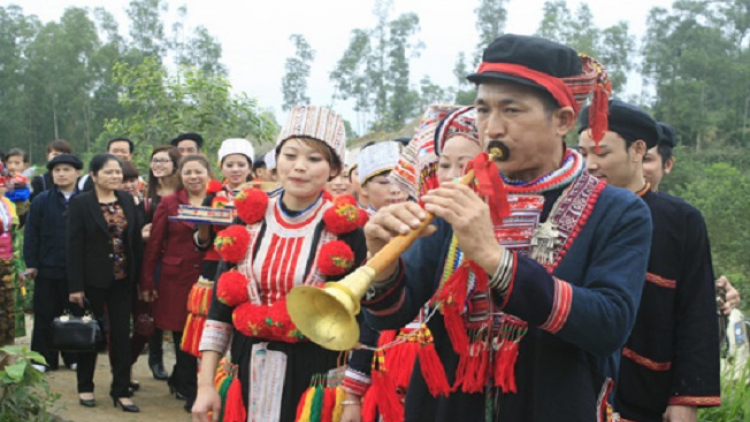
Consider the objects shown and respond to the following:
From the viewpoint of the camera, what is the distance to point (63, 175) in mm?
7938

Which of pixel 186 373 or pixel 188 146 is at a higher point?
pixel 188 146

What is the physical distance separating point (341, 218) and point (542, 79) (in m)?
1.61

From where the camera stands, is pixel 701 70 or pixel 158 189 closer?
pixel 158 189

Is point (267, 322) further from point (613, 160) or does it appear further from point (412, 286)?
point (613, 160)

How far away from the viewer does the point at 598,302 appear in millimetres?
2086

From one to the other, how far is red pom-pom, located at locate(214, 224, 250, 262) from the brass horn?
59.9 inches

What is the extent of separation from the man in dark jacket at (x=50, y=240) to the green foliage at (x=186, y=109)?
5632 millimetres

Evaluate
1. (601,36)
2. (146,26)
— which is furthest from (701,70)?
(146,26)

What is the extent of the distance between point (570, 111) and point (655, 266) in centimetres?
147

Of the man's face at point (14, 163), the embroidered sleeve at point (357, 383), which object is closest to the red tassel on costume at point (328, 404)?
the embroidered sleeve at point (357, 383)

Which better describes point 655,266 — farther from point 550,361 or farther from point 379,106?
point 379,106

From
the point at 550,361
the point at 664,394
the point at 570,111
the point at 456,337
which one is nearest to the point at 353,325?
the point at 456,337

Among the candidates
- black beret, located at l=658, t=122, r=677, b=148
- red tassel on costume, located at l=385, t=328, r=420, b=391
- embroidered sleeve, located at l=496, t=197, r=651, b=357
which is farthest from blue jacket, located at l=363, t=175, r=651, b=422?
black beret, located at l=658, t=122, r=677, b=148

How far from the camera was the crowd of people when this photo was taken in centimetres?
217
